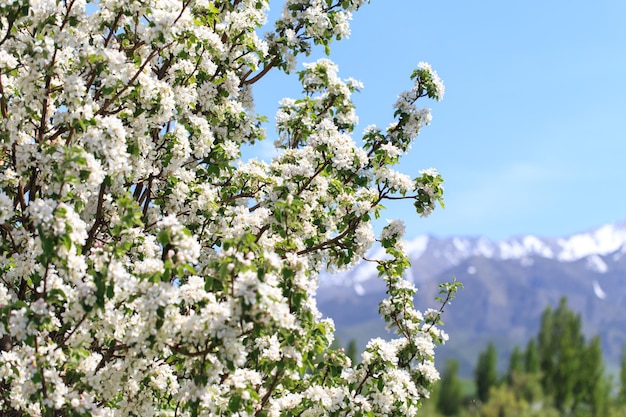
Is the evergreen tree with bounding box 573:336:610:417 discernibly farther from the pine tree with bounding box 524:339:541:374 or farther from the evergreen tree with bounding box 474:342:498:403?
the evergreen tree with bounding box 474:342:498:403

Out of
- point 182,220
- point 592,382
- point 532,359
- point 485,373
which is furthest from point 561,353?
point 182,220

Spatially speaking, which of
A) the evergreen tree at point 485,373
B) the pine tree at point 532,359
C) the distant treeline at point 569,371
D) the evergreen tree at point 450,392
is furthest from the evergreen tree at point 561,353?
the evergreen tree at point 450,392

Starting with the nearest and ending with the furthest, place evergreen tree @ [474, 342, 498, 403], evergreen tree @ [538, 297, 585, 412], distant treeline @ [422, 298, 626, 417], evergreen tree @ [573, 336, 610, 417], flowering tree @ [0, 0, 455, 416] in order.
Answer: flowering tree @ [0, 0, 455, 416], distant treeline @ [422, 298, 626, 417], evergreen tree @ [573, 336, 610, 417], evergreen tree @ [538, 297, 585, 412], evergreen tree @ [474, 342, 498, 403]

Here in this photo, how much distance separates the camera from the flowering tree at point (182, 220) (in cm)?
642

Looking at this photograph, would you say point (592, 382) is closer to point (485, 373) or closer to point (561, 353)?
point (561, 353)

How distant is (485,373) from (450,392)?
23.0 feet

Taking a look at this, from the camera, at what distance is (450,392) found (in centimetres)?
11269

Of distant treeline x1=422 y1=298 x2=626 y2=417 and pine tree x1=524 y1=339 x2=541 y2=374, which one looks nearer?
distant treeline x1=422 y1=298 x2=626 y2=417

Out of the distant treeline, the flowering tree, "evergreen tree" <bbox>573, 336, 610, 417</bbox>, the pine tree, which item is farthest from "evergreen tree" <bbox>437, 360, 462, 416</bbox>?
the flowering tree

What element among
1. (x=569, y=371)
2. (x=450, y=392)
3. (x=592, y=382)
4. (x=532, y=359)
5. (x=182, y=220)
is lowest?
(x=182, y=220)

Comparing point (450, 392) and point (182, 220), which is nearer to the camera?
point (182, 220)

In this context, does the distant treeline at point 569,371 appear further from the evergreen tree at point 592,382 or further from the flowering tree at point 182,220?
Answer: the flowering tree at point 182,220

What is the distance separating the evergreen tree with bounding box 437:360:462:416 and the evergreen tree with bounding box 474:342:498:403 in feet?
12.0

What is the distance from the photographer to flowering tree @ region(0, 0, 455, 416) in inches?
253
